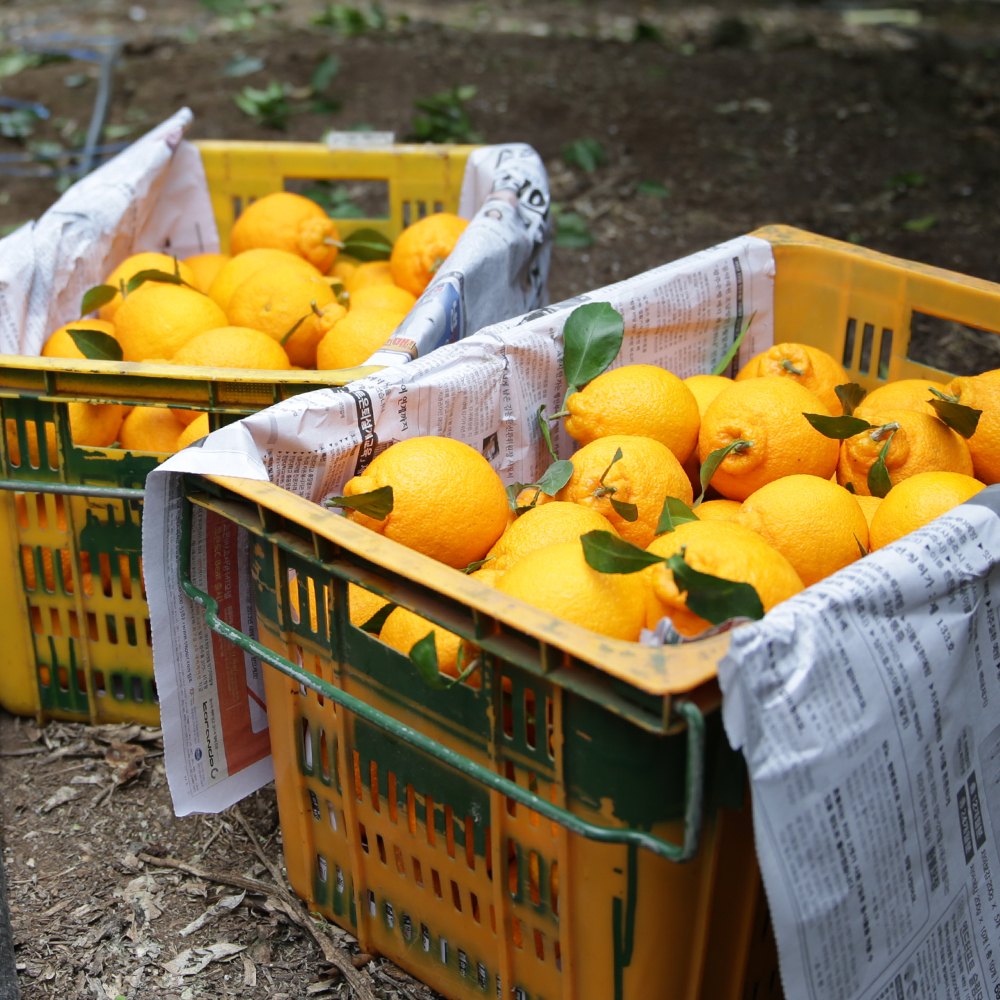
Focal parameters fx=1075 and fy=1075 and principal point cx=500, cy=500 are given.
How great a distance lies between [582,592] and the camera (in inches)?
43.0

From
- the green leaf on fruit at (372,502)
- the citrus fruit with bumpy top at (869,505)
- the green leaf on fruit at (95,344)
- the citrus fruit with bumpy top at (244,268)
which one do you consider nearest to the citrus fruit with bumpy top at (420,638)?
the green leaf on fruit at (372,502)

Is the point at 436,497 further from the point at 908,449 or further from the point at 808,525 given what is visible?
the point at 908,449

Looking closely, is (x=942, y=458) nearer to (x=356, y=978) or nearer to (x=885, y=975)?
(x=885, y=975)

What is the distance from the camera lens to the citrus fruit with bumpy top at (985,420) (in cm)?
154

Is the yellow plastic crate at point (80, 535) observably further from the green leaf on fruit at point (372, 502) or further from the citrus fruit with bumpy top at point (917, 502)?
the citrus fruit with bumpy top at point (917, 502)

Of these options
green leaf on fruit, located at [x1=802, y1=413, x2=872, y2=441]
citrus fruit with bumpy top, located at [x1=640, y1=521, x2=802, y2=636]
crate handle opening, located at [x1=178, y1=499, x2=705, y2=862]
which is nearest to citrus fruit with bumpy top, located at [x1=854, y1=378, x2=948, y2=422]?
green leaf on fruit, located at [x1=802, y1=413, x2=872, y2=441]

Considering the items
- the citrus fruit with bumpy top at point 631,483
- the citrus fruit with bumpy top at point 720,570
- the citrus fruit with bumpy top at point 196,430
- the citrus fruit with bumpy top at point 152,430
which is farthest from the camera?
the citrus fruit with bumpy top at point 152,430

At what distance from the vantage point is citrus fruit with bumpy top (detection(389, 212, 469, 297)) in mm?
2086

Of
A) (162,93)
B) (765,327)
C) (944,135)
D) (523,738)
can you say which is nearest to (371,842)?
(523,738)

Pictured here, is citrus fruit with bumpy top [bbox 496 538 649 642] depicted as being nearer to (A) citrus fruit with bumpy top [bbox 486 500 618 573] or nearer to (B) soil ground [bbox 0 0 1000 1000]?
(A) citrus fruit with bumpy top [bbox 486 500 618 573]

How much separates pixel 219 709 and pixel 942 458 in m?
1.06

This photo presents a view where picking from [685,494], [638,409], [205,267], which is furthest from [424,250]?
[685,494]

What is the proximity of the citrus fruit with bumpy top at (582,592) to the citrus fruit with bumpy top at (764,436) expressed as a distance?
0.40 metres

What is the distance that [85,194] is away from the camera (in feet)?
7.20
